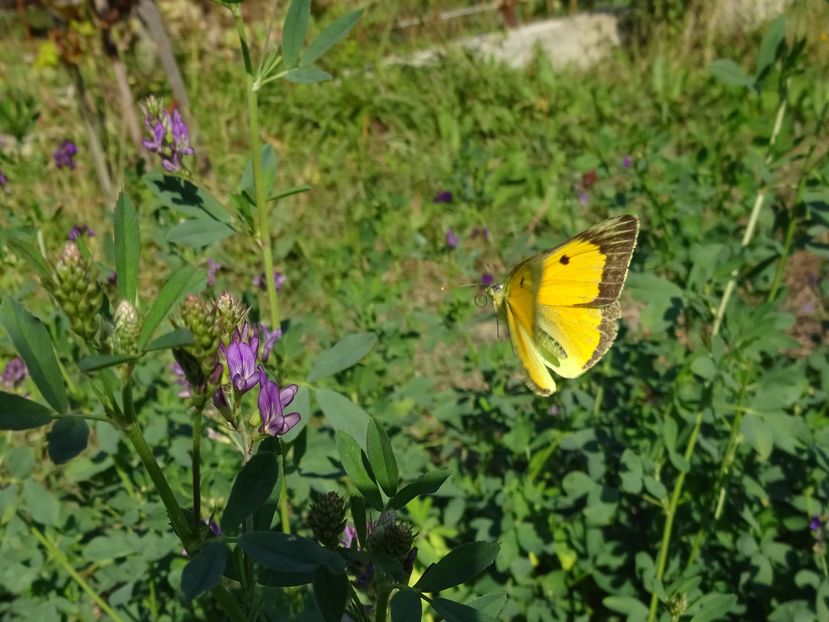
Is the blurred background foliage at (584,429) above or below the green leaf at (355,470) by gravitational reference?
below

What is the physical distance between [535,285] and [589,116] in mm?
3685

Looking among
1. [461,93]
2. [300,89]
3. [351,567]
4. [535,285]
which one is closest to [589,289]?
[535,285]

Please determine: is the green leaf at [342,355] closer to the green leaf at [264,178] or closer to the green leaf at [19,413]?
the green leaf at [264,178]

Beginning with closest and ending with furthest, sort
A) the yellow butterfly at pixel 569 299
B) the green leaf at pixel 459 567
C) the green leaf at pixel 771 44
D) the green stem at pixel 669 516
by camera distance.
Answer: the green leaf at pixel 459 567, the yellow butterfly at pixel 569 299, the green stem at pixel 669 516, the green leaf at pixel 771 44

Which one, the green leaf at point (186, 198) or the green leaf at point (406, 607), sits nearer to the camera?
the green leaf at point (406, 607)

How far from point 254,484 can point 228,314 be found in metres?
0.22

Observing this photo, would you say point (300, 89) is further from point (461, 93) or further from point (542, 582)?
point (542, 582)

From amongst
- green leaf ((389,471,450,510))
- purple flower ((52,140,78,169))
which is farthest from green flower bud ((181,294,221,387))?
purple flower ((52,140,78,169))

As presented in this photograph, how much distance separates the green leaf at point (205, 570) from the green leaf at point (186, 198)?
2.55 feet

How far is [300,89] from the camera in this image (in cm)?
552

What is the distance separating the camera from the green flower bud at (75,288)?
66 centimetres

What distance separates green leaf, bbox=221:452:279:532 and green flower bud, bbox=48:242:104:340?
8.1 inches

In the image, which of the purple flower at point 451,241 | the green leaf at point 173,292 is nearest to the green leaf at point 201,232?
the green leaf at point 173,292

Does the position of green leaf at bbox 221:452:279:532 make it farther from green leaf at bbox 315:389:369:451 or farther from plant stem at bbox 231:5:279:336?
plant stem at bbox 231:5:279:336
